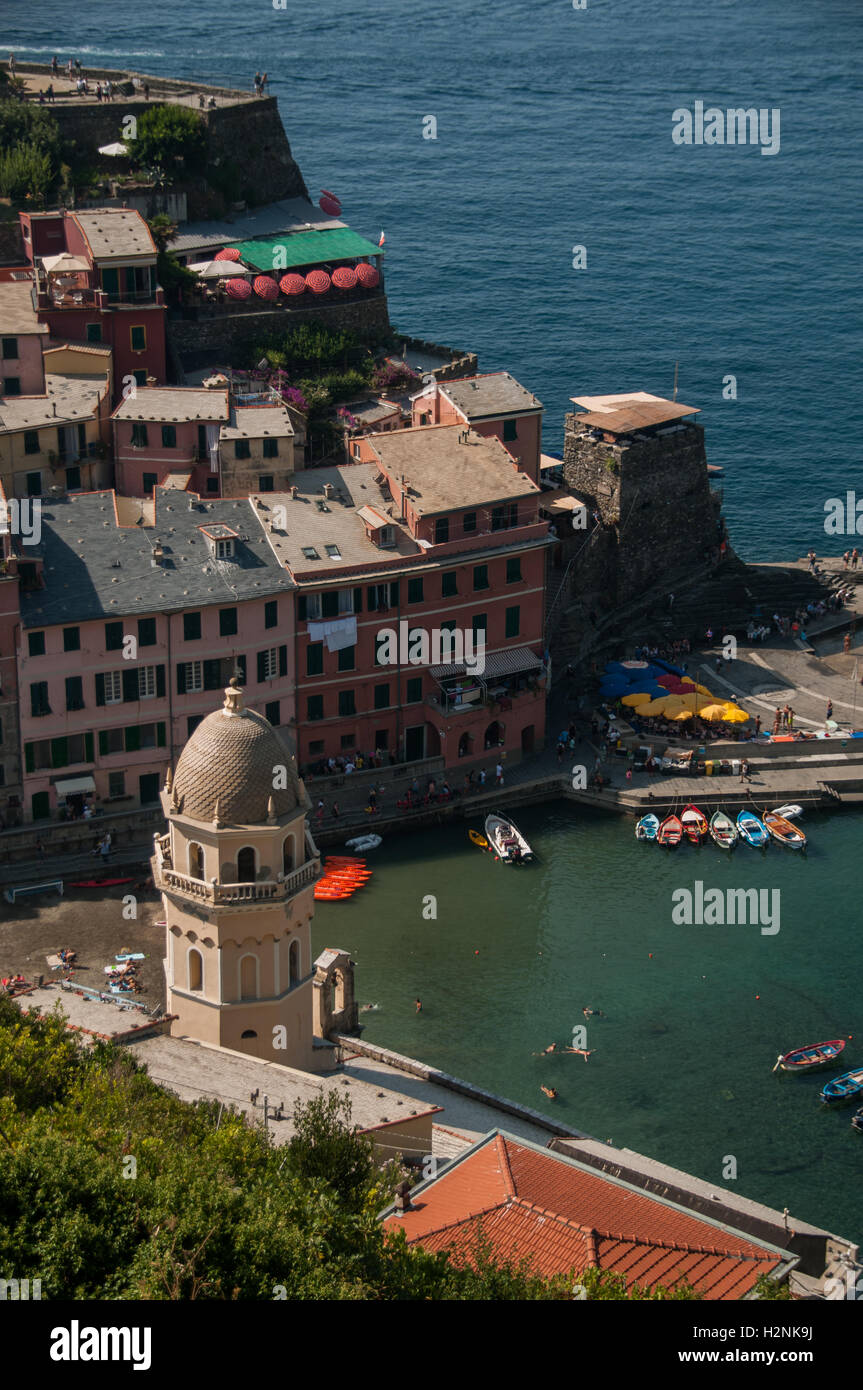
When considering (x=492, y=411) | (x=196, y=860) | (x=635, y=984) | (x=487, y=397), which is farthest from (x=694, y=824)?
(x=196, y=860)

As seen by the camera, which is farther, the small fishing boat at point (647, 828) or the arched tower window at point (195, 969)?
the small fishing boat at point (647, 828)

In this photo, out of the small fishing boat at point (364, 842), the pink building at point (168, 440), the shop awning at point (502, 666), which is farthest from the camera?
the pink building at point (168, 440)

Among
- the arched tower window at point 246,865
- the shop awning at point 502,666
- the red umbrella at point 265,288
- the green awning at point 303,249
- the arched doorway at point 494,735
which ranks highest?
the green awning at point 303,249

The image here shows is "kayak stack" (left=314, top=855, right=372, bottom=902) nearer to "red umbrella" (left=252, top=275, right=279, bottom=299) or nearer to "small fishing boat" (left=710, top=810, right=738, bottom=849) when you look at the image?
"small fishing boat" (left=710, top=810, right=738, bottom=849)

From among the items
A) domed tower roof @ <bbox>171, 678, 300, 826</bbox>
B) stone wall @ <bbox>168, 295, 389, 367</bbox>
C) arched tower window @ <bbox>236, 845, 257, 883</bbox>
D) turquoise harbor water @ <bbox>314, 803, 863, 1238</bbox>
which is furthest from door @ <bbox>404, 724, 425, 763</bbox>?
domed tower roof @ <bbox>171, 678, 300, 826</bbox>

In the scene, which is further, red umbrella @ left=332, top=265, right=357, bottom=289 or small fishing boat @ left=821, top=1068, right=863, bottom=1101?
red umbrella @ left=332, top=265, right=357, bottom=289

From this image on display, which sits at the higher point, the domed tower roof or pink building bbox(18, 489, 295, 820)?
the domed tower roof

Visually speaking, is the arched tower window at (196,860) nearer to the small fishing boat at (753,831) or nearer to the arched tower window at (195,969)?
the arched tower window at (195,969)

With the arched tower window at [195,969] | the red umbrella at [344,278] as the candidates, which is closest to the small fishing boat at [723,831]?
the arched tower window at [195,969]
